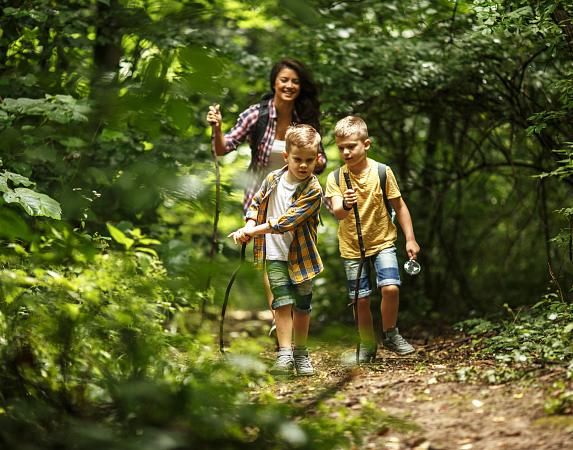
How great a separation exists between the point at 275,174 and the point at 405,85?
270 cm

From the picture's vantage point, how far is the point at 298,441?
1.67m

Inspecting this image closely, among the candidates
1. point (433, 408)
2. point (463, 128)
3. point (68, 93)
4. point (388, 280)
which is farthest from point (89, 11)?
point (68, 93)

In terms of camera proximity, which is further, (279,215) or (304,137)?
(279,215)

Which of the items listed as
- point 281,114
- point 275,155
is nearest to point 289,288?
point 275,155

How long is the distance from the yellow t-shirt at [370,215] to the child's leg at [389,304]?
24cm

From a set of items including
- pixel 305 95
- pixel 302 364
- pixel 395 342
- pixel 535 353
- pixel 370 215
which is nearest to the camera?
pixel 535 353

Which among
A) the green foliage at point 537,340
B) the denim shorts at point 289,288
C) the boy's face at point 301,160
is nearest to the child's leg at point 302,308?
the denim shorts at point 289,288

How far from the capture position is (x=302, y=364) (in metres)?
4.53

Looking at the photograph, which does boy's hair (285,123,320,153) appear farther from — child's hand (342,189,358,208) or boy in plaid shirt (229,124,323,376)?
child's hand (342,189,358,208)

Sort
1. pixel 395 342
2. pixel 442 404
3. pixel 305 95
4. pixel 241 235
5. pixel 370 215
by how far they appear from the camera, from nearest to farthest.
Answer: pixel 442 404, pixel 241 235, pixel 370 215, pixel 395 342, pixel 305 95

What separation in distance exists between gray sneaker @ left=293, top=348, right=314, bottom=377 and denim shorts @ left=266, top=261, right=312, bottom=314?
9.9 inches

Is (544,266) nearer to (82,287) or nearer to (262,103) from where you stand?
(262,103)

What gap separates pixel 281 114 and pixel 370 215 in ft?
3.38

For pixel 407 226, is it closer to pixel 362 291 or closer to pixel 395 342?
pixel 362 291
